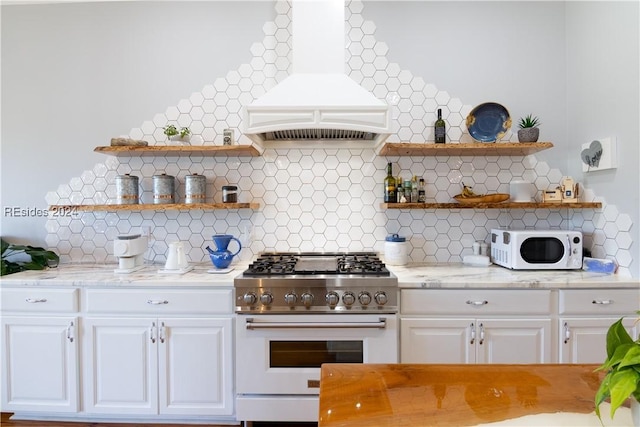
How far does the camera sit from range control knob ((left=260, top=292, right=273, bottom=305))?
2.11 meters

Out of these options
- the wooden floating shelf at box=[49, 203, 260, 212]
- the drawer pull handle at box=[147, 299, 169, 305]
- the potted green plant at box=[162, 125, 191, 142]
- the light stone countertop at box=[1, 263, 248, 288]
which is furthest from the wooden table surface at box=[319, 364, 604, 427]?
the potted green plant at box=[162, 125, 191, 142]

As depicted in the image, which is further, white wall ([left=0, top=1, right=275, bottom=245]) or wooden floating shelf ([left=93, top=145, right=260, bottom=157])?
white wall ([left=0, top=1, right=275, bottom=245])

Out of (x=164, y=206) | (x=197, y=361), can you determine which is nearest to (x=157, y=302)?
Result: (x=197, y=361)

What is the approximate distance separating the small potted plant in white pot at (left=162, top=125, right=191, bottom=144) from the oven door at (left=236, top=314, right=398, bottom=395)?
1456mm

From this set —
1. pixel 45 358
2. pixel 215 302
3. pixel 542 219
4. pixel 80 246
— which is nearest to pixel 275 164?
pixel 215 302

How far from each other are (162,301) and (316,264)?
3.34 feet

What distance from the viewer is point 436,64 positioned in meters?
2.84

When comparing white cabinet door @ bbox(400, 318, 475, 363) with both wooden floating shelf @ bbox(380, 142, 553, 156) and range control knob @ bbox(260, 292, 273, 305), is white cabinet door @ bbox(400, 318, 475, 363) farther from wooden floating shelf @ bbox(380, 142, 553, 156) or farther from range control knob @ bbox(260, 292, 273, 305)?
wooden floating shelf @ bbox(380, 142, 553, 156)

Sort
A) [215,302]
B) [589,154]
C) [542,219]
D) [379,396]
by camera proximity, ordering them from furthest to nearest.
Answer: [542,219] → [589,154] → [215,302] → [379,396]

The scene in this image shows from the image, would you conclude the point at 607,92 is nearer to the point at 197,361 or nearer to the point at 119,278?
the point at 197,361

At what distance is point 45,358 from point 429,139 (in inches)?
122

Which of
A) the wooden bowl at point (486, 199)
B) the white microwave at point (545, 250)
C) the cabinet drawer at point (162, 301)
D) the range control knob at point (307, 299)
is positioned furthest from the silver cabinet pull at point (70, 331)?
the white microwave at point (545, 250)

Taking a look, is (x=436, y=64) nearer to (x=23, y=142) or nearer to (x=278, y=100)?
(x=278, y=100)

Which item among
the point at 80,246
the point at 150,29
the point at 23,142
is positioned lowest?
the point at 80,246
